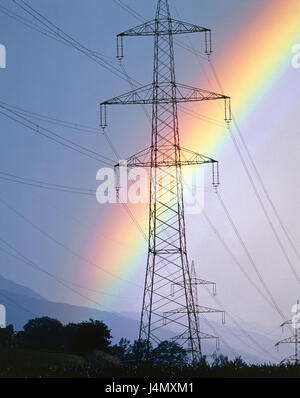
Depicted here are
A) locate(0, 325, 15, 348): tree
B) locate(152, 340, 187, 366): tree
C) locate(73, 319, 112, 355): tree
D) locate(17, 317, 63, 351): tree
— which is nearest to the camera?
locate(152, 340, 187, 366): tree

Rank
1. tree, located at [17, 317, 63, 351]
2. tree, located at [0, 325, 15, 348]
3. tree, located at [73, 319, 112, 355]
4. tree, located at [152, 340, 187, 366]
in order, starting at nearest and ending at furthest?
tree, located at [152, 340, 187, 366], tree, located at [73, 319, 112, 355], tree, located at [0, 325, 15, 348], tree, located at [17, 317, 63, 351]

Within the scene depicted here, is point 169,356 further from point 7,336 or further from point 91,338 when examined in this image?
point 7,336

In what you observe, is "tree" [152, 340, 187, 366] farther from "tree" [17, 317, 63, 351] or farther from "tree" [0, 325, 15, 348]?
"tree" [0, 325, 15, 348]

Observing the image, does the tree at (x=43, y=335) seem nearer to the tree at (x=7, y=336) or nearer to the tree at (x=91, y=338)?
the tree at (x=7, y=336)

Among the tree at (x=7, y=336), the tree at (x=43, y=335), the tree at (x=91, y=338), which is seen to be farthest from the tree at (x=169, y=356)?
the tree at (x=7, y=336)

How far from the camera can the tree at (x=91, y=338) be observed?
8725 cm

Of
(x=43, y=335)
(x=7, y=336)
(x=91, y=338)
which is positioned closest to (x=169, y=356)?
(x=91, y=338)

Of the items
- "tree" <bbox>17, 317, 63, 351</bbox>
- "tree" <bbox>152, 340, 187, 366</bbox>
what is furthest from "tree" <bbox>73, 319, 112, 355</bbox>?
"tree" <bbox>17, 317, 63, 351</bbox>

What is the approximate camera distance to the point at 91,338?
8875 centimetres

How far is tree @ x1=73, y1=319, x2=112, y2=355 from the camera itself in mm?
87250
